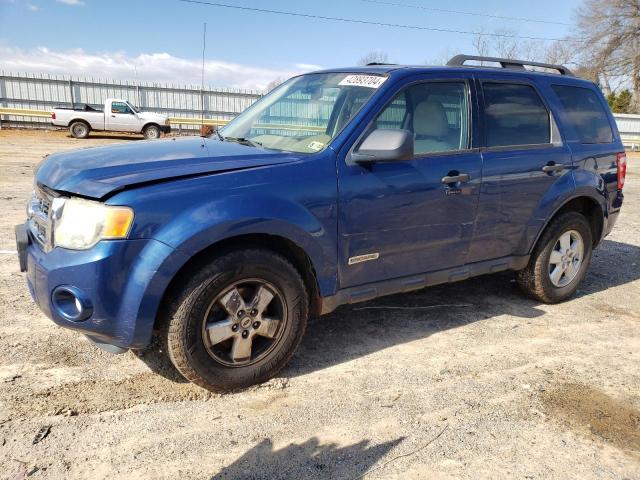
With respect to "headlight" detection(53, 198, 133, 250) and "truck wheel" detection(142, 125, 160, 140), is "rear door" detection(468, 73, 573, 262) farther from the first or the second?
"truck wheel" detection(142, 125, 160, 140)

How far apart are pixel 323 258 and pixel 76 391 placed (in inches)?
64.0

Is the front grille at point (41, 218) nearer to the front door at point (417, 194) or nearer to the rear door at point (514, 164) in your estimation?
the front door at point (417, 194)

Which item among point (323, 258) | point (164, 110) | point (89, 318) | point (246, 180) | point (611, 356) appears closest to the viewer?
point (89, 318)

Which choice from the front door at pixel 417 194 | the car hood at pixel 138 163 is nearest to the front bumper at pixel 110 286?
the car hood at pixel 138 163

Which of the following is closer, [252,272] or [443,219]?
[252,272]

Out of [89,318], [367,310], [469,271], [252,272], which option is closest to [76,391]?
[89,318]

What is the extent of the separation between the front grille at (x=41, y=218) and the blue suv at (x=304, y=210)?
2cm

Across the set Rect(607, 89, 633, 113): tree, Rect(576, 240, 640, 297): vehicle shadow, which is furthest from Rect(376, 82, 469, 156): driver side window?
Rect(607, 89, 633, 113): tree

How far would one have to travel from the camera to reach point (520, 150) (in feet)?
14.1

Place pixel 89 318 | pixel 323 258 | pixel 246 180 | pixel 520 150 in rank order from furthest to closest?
pixel 520 150
pixel 323 258
pixel 246 180
pixel 89 318

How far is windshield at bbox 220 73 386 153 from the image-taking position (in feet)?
11.8

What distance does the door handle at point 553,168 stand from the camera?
4.41 meters

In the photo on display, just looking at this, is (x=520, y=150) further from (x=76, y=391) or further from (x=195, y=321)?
(x=76, y=391)

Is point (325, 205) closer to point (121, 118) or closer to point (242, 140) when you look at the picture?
point (242, 140)
